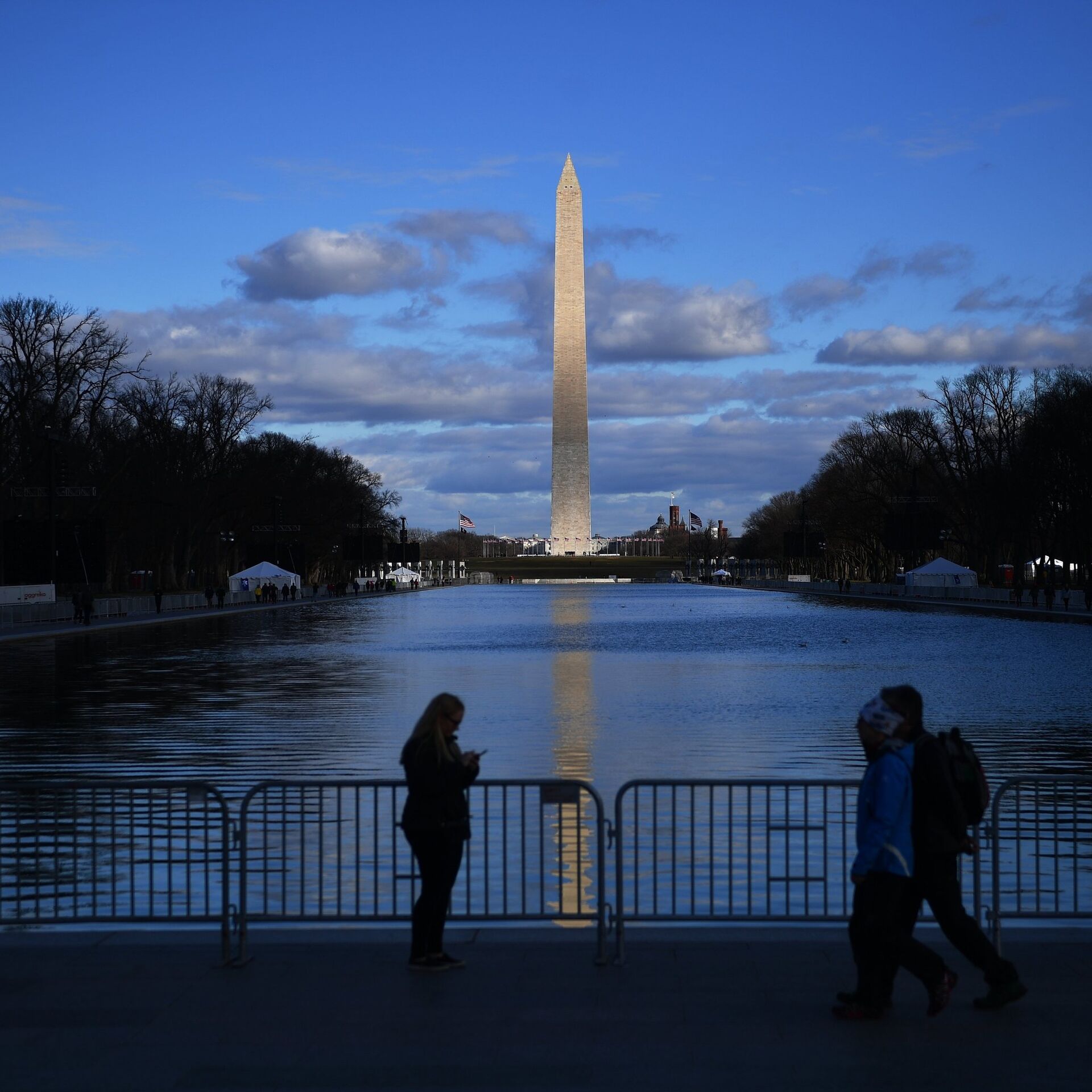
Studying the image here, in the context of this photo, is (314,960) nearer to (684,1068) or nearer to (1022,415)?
(684,1068)

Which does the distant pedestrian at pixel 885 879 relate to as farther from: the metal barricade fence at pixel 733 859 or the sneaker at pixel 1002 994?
the metal barricade fence at pixel 733 859

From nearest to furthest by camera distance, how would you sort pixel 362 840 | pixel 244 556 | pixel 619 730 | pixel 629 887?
pixel 629 887 → pixel 362 840 → pixel 619 730 → pixel 244 556

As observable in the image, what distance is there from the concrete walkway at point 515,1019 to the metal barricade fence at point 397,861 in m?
0.36

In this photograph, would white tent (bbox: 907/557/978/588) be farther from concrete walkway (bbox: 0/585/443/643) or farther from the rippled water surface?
concrete walkway (bbox: 0/585/443/643)

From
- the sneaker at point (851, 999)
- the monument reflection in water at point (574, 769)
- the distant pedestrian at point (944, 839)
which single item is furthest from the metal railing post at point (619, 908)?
the distant pedestrian at point (944, 839)

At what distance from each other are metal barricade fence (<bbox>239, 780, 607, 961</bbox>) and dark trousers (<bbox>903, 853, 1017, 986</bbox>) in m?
1.56

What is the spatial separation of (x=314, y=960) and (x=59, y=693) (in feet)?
63.8

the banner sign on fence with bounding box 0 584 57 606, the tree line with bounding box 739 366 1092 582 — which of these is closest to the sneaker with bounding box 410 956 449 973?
the banner sign on fence with bounding box 0 584 57 606

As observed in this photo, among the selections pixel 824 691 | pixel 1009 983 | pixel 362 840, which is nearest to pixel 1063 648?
pixel 824 691

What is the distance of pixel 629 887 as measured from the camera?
9789 mm

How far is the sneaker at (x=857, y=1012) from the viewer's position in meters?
6.53

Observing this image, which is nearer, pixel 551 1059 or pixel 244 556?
pixel 551 1059

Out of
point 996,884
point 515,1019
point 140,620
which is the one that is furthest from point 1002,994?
point 140,620

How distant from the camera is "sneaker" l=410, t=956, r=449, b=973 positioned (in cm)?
725
